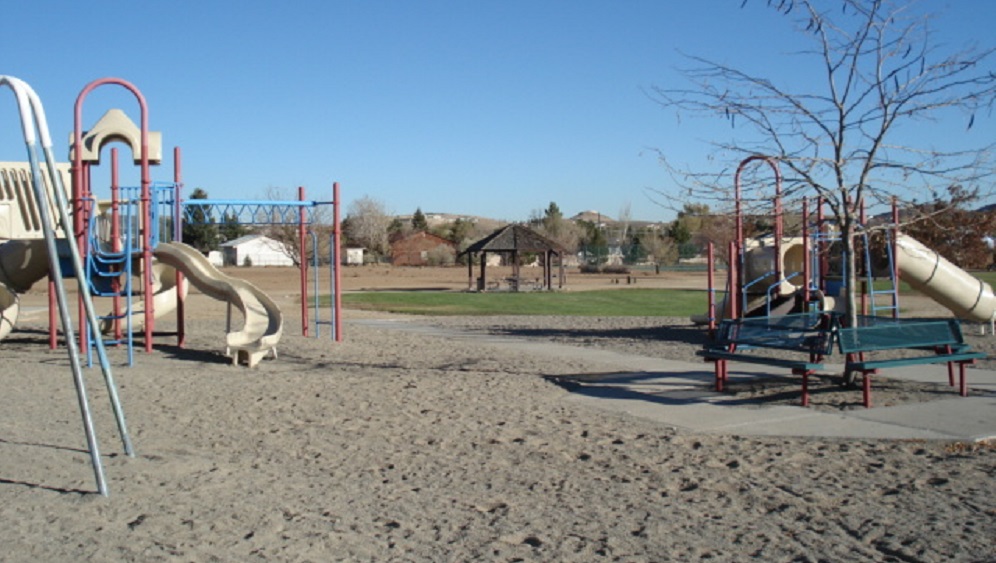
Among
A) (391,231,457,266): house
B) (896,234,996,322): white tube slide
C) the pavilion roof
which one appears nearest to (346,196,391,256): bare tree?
(391,231,457,266): house

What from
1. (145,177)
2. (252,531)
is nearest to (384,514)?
(252,531)

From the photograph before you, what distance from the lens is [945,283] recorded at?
61.6 feet

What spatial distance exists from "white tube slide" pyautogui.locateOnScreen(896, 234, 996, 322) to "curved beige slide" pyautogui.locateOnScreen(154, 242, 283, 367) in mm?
11543

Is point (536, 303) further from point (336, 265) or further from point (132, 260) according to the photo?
point (132, 260)

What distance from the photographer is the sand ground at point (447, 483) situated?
525cm

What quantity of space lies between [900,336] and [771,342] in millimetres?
1364

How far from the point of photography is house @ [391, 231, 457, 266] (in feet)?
282

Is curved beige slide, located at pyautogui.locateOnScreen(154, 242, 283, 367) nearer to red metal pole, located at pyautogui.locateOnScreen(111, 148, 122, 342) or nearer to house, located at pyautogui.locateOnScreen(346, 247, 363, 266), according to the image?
red metal pole, located at pyautogui.locateOnScreen(111, 148, 122, 342)

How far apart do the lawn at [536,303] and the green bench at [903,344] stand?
1554 cm

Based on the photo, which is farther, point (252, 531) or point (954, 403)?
point (954, 403)

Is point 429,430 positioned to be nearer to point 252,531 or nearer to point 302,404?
point 302,404

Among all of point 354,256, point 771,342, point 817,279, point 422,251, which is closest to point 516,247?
point 817,279

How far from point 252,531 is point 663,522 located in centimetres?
239

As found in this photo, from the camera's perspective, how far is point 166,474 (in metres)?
6.83
